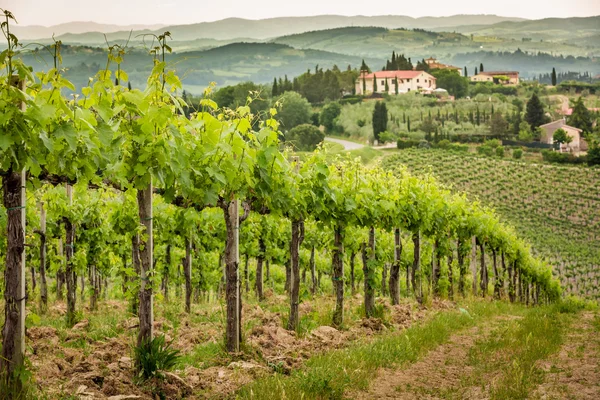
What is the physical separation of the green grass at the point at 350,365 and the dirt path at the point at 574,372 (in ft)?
6.05

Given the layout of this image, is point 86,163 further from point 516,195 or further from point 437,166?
point 437,166

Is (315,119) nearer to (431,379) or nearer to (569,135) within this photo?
(569,135)

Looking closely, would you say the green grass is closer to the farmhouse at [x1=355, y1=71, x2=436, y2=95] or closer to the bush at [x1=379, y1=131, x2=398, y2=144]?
the bush at [x1=379, y1=131, x2=398, y2=144]

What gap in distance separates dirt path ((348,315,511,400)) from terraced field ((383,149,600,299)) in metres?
46.6

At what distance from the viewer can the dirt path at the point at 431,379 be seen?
6.65m

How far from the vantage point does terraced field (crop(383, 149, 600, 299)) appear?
60.8 m

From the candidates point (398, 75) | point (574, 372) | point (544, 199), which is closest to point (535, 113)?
point (398, 75)

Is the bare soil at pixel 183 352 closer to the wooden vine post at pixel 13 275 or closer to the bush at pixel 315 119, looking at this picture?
the wooden vine post at pixel 13 275

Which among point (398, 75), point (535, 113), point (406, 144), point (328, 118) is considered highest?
point (398, 75)

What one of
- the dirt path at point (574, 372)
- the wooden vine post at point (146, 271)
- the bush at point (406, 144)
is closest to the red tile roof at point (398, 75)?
the bush at point (406, 144)

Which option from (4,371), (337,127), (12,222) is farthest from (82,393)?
(337,127)

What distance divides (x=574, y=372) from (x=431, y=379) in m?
1.94

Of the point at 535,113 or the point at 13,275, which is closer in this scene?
the point at 13,275

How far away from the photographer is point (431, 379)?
294 inches
